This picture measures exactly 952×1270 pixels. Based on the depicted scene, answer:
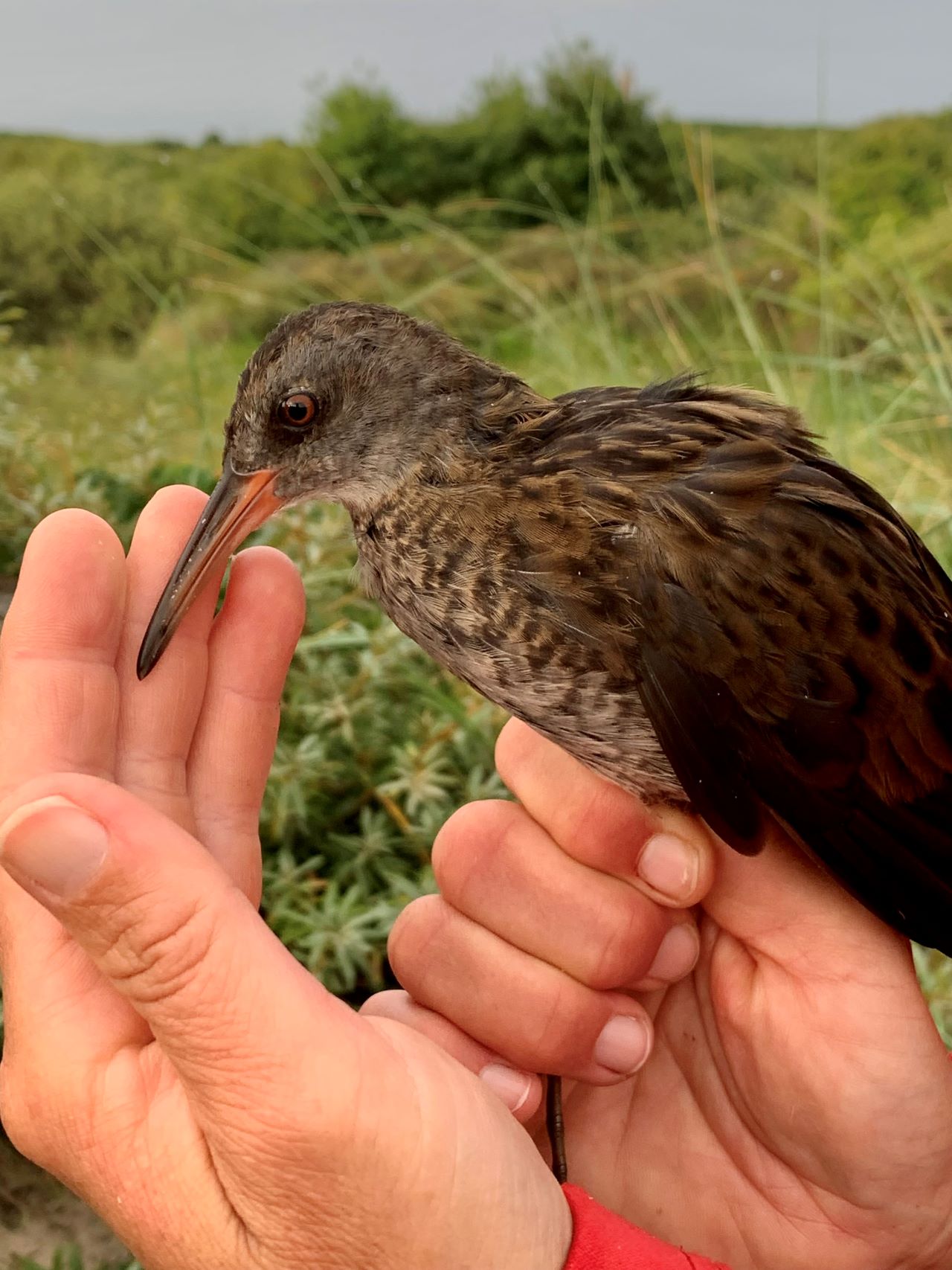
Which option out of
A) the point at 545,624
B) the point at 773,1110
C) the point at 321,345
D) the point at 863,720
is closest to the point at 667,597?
the point at 545,624

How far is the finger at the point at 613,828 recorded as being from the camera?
1.25 m

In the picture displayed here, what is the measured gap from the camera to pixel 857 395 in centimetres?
330

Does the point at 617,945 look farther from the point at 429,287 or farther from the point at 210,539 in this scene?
the point at 429,287

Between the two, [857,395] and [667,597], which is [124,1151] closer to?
[667,597]

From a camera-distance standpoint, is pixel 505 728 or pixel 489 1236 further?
pixel 505 728

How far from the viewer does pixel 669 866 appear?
1250 millimetres

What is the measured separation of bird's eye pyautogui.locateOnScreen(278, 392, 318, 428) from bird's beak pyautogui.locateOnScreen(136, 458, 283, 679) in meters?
0.06

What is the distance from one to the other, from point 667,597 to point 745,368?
9.14 feet

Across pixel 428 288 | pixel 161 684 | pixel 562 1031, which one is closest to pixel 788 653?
pixel 562 1031

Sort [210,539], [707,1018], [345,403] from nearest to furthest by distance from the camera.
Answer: [210,539], [345,403], [707,1018]

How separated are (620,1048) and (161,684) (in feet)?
2.20

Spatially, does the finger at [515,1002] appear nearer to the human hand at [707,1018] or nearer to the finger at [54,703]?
the human hand at [707,1018]

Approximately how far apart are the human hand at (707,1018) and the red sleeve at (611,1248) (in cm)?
26

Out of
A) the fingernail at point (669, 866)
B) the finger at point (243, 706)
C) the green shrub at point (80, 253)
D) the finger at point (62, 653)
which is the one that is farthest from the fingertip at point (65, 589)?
the green shrub at point (80, 253)
